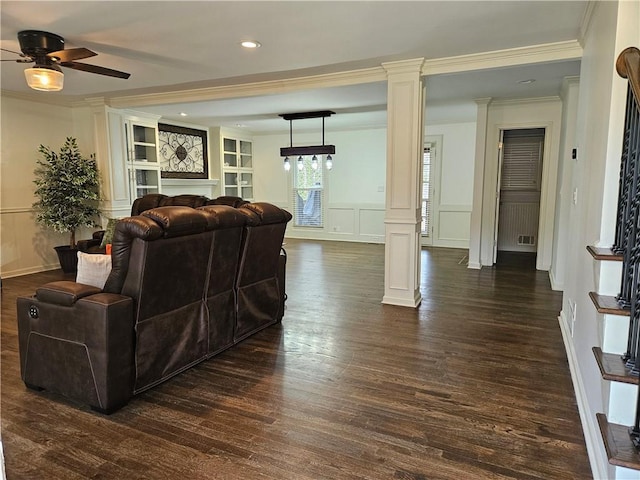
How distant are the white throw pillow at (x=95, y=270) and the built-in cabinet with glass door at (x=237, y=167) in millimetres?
6455

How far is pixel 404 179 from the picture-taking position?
431 centimetres

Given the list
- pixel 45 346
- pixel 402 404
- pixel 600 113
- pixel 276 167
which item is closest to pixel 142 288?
pixel 45 346

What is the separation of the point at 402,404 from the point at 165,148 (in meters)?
A: 6.86

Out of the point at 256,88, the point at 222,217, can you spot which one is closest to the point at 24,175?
the point at 256,88

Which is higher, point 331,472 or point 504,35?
point 504,35

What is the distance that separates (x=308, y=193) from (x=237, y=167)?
176cm

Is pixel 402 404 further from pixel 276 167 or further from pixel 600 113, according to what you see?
pixel 276 167

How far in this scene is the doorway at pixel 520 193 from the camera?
23.6 feet

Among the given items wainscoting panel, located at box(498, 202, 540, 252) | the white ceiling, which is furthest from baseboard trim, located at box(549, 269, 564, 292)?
wainscoting panel, located at box(498, 202, 540, 252)

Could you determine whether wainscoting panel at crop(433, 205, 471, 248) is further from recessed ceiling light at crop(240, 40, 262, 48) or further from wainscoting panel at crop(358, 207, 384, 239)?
recessed ceiling light at crop(240, 40, 262, 48)

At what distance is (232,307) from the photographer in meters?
3.22

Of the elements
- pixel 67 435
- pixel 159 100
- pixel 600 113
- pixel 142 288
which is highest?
pixel 159 100

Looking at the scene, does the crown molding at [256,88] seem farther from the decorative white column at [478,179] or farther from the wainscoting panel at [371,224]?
the wainscoting panel at [371,224]

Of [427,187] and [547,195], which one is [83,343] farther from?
[427,187]
